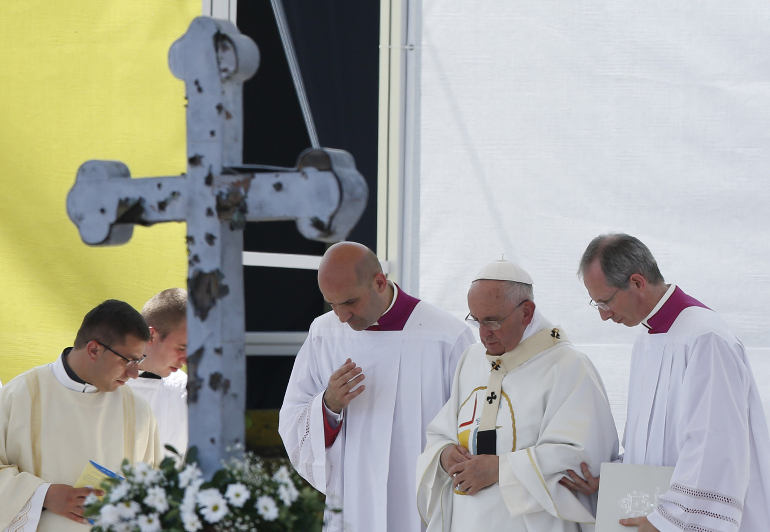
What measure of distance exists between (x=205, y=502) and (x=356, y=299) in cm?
204

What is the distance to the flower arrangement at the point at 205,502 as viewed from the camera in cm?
189

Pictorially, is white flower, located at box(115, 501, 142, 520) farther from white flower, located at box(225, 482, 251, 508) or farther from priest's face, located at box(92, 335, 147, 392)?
priest's face, located at box(92, 335, 147, 392)

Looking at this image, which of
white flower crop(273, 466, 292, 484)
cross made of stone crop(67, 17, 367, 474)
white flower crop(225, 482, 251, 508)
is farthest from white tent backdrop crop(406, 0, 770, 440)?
white flower crop(225, 482, 251, 508)

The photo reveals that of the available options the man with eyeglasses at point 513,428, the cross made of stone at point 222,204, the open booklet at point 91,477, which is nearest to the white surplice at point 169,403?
the open booklet at point 91,477

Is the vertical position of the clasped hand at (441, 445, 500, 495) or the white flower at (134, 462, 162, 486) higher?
the white flower at (134, 462, 162, 486)

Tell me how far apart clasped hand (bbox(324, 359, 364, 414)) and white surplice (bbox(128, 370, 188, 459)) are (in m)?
1.18

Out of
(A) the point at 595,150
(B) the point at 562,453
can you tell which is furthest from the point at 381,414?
(A) the point at 595,150

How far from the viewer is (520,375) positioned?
12.0 ft

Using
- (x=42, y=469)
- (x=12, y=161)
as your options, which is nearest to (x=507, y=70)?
(x=12, y=161)

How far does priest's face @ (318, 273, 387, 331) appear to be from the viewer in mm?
3785

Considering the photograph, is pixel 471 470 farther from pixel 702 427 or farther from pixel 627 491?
pixel 702 427

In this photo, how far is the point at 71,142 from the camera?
5.71m

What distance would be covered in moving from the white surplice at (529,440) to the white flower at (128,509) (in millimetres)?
1751

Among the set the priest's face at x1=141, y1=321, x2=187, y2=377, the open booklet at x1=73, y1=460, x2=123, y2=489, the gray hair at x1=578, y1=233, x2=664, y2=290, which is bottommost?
the open booklet at x1=73, y1=460, x2=123, y2=489
